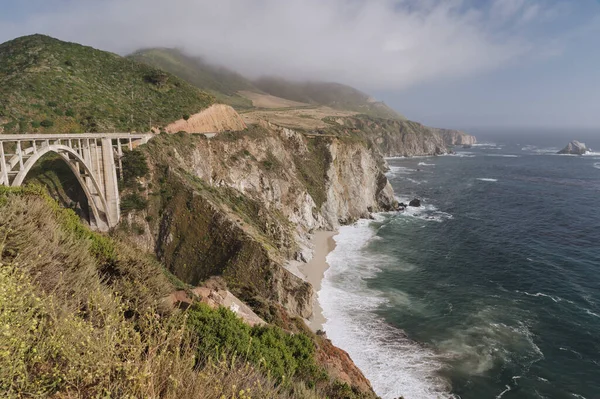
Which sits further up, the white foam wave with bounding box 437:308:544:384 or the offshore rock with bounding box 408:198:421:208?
the offshore rock with bounding box 408:198:421:208

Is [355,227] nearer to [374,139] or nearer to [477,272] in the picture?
[477,272]

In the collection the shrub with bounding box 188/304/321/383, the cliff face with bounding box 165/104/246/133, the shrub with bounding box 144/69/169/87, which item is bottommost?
the shrub with bounding box 188/304/321/383

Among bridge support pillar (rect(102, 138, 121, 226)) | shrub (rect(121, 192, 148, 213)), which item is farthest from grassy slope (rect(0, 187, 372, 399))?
A: shrub (rect(121, 192, 148, 213))

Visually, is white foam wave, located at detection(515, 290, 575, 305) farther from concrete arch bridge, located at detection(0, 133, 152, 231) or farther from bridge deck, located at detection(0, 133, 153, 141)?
bridge deck, located at detection(0, 133, 153, 141)

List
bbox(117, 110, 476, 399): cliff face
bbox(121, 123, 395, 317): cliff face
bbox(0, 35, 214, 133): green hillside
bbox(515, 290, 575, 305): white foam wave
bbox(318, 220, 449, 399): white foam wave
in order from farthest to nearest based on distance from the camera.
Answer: bbox(0, 35, 214, 133): green hillside, bbox(515, 290, 575, 305): white foam wave, bbox(121, 123, 395, 317): cliff face, bbox(117, 110, 476, 399): cliff face, bbox(318, 220, 449, 399): white foam wave

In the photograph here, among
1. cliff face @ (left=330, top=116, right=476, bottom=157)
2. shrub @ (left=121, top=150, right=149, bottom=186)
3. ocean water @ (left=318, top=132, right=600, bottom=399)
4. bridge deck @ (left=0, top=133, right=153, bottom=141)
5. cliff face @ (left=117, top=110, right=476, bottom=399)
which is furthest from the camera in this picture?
cliff face @ (left=330, top=116, right=476, bottom=157)

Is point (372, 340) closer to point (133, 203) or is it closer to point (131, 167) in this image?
point (133, 203)

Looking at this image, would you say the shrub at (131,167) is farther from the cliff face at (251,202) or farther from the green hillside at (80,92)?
the green hillside at (80,92)

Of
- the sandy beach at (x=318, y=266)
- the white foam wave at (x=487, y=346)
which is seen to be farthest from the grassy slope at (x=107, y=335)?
the white foam wave at (x=487, y=346)

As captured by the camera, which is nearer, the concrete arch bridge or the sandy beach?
the concrete arch bridge
